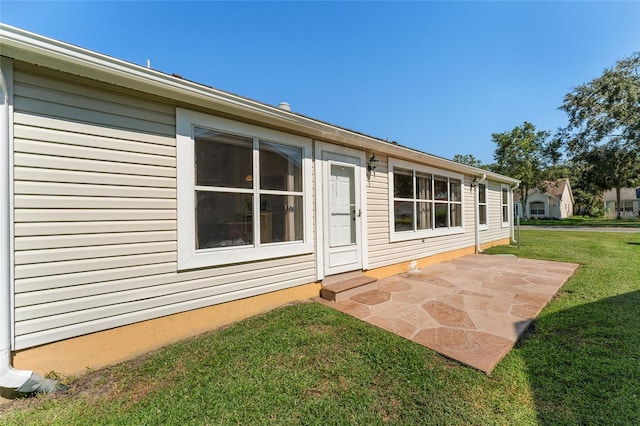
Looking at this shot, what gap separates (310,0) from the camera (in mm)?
6258

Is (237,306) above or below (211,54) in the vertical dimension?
below

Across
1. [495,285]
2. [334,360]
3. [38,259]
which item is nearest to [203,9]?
[38,259]

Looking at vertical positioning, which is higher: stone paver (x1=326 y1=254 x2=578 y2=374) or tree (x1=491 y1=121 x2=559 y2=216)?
tree (x1=491 y1=121 x2=559 y2=216)

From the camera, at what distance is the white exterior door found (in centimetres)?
418

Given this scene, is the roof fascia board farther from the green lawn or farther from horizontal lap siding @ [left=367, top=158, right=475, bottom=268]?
the green lawn

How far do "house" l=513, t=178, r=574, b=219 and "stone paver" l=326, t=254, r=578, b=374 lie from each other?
3444 cm

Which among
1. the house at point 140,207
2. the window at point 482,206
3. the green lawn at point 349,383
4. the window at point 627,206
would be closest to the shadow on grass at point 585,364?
the green lawn at point 349,383

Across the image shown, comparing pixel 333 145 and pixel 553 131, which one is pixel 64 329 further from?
pixel 553 131

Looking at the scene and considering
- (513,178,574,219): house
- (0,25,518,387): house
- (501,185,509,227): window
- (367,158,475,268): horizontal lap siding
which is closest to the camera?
(0,25,518,387): house

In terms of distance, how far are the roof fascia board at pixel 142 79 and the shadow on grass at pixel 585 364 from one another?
3.55 metres

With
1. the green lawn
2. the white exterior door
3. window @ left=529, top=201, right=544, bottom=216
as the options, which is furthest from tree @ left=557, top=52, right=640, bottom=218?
the white exterior door

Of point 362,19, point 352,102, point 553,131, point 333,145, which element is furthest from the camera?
point 553,131

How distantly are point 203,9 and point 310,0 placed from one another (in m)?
2.53

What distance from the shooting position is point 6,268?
1.98 m
